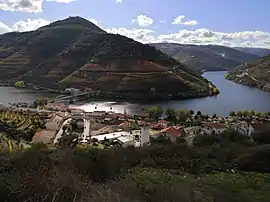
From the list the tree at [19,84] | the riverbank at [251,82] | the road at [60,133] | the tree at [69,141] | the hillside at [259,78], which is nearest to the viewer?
→ the tree at [69,141]

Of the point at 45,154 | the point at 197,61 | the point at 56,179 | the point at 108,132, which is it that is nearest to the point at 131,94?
the point at 108,132

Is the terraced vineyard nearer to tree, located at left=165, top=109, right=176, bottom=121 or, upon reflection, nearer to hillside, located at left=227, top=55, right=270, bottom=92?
tree, located at left=165, top=109, right=176, bottom=121

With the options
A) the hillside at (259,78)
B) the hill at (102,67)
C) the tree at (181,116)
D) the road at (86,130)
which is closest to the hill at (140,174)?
the road at (86,130)

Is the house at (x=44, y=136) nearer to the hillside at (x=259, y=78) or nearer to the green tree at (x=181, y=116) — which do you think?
the green tree at (x=181, y=116)

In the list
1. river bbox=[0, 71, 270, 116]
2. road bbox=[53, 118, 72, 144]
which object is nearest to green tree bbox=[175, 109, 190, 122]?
river bbox=[0, 71, 270, 116]

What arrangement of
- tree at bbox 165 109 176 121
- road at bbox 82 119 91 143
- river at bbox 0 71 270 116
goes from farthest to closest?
river at bbox 0 71 270 116
tree at bbox 165 109 176 121
road at bbox 82 119 91 143

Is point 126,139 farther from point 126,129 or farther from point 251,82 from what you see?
point 251,82
